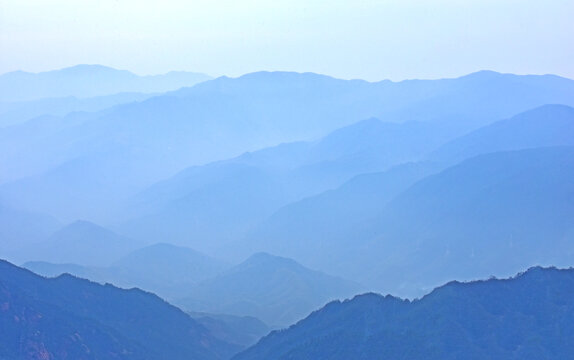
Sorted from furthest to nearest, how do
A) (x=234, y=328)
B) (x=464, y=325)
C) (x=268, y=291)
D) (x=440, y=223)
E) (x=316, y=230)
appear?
1. (x=316, y=230)
2. (x=440, y=223)
3. (x=268, y=291)
4. (x=234, y=328)
5. (x=464, y=325)

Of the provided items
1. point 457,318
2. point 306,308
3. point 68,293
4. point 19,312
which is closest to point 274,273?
point 306,308

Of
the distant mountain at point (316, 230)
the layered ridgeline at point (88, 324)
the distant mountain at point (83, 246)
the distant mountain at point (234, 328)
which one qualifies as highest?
the layered ridgeline at point (88, 324)

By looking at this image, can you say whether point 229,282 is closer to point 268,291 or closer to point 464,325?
point 268,291

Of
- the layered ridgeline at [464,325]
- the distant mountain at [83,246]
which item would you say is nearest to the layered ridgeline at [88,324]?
the layered ridgeline at [464,325]

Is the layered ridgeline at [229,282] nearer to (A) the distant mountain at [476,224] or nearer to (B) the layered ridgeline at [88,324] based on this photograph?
(A) the distant mountain at [476,224]

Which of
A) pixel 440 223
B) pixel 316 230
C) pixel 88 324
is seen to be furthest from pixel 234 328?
pixel 316 230

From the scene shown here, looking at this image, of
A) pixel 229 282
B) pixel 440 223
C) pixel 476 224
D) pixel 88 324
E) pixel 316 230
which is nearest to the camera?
pixel 88 324

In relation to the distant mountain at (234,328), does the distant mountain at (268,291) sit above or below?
below
